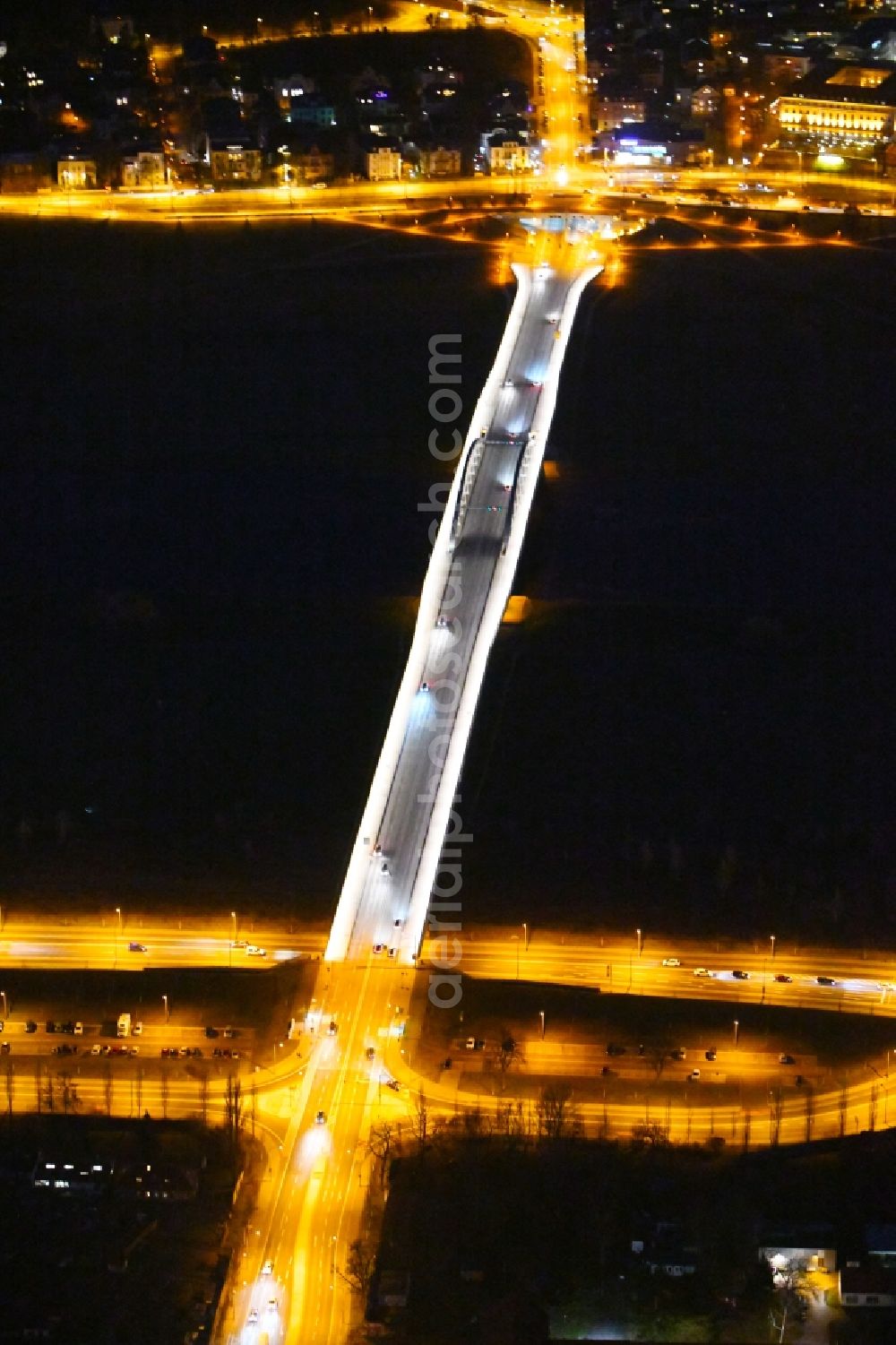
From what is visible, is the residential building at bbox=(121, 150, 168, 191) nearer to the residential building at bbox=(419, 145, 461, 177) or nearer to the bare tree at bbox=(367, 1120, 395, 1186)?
the residential building at bbox=(419, 145, 461, 177)

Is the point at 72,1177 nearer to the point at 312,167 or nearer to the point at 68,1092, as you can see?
the point at 68,1092

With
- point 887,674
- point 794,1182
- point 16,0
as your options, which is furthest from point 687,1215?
point 16,0

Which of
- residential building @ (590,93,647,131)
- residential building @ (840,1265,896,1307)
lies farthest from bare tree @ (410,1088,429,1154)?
residential building @ (590,93,647,131)

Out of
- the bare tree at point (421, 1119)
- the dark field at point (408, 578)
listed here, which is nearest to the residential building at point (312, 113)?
the dark field at point (408, 578)

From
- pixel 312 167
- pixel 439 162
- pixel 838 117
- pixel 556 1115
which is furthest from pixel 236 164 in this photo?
pixel 556 1115

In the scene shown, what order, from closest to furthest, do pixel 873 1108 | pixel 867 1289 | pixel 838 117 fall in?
pixel 867 1289 → pixel 873 1108 → pixel 838 117

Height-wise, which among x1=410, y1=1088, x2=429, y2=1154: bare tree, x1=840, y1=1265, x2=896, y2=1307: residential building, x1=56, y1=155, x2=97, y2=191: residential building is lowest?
x1=840, y1=1265, x2=896, y2=1307: residential building

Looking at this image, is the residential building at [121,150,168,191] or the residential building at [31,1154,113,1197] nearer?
the residential building at [31,1154,113,1197]
